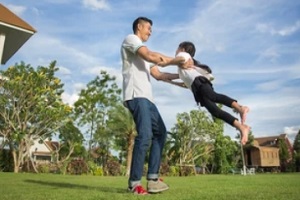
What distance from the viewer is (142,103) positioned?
4.08 metres

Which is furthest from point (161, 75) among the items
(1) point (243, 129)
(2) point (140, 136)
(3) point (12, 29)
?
(3) point (12, 29)

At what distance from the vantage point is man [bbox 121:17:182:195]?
4.00m

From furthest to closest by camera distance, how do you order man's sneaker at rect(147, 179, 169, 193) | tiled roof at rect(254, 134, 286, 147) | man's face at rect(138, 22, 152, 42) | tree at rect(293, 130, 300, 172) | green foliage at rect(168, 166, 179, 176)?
tiled roof at rect(254, 134, 286, 147), tree at rect(293, 130, 300, 172), green foliage at rect(168, 166, 179, 176), man's face at rect(138, 22, 152, 42), man's sneaker at rect(147, 179, 169, 193)

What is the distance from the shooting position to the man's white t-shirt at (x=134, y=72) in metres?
4.16

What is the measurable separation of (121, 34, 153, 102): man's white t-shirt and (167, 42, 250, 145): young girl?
1.50ft

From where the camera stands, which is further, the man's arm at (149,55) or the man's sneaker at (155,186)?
the man's arm at (149,55)

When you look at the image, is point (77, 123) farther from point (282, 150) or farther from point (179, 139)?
point (282, 150)

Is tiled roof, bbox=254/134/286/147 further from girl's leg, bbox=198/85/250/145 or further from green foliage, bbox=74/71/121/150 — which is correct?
girl's leg, bbox=198/85/250/145

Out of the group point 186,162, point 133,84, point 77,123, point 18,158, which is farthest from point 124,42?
point 186,162

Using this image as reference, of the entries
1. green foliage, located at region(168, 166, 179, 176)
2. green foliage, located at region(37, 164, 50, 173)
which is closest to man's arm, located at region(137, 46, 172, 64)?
green foliage, located at region(37, 164, 50, 173)

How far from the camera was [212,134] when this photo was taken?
126ft

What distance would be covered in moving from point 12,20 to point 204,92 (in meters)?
9.15

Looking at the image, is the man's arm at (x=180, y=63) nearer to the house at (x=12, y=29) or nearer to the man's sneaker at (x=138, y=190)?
the man's sneaker at (x=138, y=190)

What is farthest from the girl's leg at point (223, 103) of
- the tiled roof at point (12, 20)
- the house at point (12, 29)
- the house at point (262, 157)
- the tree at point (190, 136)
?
the house at point (262, 157)
